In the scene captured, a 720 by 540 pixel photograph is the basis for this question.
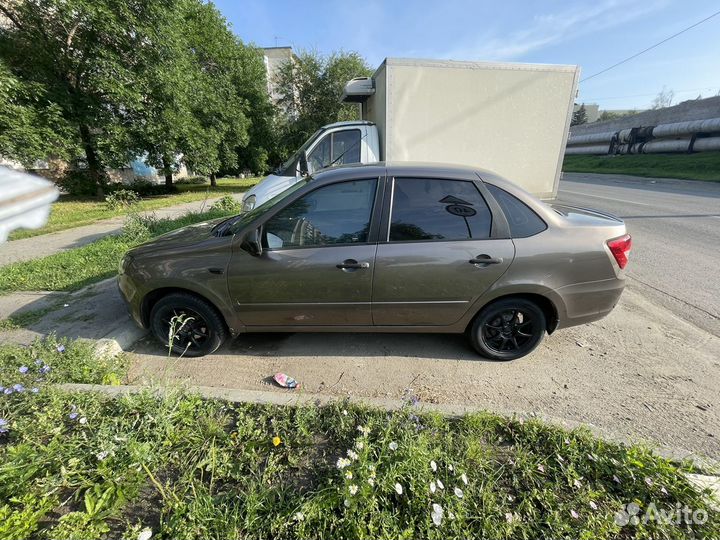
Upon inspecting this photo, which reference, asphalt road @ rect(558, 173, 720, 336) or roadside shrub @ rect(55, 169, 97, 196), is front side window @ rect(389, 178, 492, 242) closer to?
asphalt road @ rect(558, 173, 720, 336)

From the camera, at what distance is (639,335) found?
3.41m

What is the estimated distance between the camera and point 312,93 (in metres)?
21.5

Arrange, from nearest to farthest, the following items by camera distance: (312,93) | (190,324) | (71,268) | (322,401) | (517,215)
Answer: (322,401), (517,215), (190,324), (71,268), (312,93)

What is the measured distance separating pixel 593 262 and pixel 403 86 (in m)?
3.91

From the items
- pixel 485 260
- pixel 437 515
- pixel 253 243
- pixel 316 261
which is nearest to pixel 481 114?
pixel 485 260

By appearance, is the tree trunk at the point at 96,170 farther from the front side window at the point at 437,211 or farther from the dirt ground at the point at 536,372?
the front side window at the point at 437,211

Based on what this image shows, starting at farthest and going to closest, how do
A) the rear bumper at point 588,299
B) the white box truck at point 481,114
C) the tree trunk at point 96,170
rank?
the tree trunk at point 96,170 → the white box truck at point 481,114 → the rear bumper at point 588,299

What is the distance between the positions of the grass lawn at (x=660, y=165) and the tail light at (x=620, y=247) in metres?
21.6

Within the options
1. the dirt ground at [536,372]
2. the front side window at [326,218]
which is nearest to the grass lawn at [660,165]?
the dirt ground at [536,372]

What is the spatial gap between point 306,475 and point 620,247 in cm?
306

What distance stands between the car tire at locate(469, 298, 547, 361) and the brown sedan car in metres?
0.01

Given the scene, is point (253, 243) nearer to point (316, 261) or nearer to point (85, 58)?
point (316, 261)

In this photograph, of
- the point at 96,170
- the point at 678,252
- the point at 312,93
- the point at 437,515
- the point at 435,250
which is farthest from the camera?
the point at 312,93

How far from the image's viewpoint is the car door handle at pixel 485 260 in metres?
2.65
